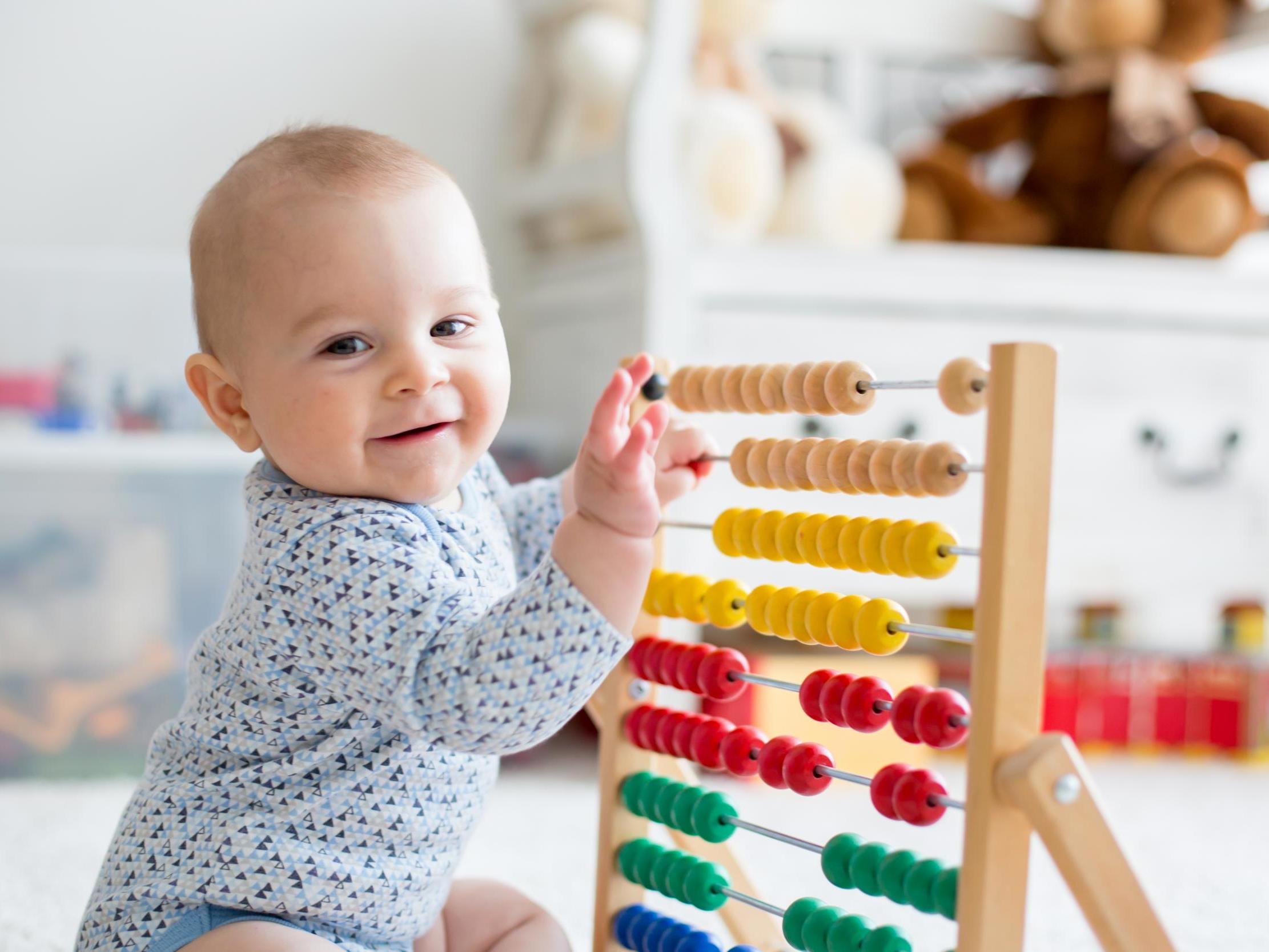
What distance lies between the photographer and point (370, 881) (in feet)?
2.48

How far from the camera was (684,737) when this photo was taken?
90 cm

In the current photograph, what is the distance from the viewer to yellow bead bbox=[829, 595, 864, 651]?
0.79 metres

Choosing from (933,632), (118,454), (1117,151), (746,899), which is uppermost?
(1117,151)

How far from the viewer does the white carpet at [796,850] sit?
1.14 m

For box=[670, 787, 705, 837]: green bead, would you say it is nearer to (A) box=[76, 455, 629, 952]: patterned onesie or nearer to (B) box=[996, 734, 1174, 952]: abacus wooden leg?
(A) box=[76, 455, 629, 952]: patterned onesie

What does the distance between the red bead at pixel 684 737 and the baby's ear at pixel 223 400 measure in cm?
33

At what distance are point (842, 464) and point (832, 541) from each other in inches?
1.8

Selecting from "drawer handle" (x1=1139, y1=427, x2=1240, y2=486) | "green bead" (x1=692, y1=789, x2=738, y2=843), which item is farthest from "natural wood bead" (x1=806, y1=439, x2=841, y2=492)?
"drawer handle" (x1=1139, y1=427, x2=1240, y2=486)

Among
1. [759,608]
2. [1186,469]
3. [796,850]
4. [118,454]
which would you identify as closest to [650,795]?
[759,608]

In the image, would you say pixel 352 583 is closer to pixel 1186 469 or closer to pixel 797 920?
A: pixel 797 920

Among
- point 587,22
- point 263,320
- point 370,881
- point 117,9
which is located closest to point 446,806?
point 370,881

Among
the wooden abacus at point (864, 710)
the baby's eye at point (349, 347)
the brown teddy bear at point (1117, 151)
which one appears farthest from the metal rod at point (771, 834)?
the brown teddy bear at point (1117, 151)

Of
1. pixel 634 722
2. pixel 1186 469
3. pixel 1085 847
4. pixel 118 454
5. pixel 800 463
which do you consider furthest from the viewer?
pixel 1186 469

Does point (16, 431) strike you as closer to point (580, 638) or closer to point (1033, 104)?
point (580, 638)
